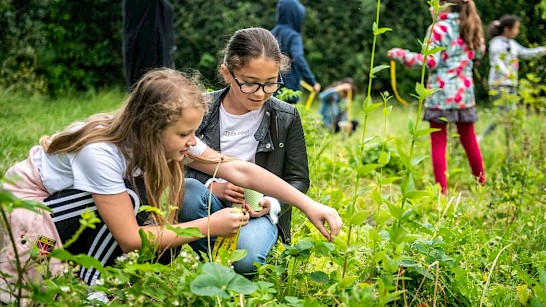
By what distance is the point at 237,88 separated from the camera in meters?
2.76

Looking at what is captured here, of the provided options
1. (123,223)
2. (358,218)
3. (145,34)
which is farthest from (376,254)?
(145,34)

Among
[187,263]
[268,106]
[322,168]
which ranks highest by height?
[268,106]

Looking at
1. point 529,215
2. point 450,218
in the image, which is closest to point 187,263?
point 450,218

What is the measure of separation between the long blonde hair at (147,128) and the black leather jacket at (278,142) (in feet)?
1.66

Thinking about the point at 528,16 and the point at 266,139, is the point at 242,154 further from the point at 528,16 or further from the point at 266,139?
the point at 528,16

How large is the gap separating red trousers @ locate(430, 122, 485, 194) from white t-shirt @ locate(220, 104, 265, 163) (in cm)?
234

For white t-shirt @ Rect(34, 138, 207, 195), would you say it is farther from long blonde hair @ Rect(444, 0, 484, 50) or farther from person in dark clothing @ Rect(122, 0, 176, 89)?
long blonde hair @ Rect(444, 0, 484, 50)

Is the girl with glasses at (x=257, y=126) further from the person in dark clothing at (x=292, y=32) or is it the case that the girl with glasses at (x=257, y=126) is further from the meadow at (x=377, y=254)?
the person in dark clothing at (x=292, y=32)

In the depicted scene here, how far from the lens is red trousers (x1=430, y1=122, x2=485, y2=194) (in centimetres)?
491

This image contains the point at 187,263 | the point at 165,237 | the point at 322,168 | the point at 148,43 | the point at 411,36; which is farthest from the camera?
the point at 411,36

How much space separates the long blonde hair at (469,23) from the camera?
4992 millimetres

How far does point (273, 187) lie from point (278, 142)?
47 cm

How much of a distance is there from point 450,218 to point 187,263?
1.83 meters

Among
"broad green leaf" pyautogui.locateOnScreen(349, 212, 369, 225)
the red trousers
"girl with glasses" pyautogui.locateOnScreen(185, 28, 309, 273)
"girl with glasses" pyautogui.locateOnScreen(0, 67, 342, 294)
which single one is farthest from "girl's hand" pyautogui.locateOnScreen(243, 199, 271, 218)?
the red trousers
